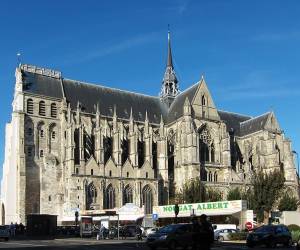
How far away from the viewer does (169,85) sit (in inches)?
3661

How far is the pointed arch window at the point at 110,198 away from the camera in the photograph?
68438 millimetres

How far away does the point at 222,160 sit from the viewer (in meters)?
80.0

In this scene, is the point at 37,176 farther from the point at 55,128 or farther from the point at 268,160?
the point at 268,160

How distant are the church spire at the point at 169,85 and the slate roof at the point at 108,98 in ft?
4.49

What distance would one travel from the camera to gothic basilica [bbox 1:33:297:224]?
224 ft

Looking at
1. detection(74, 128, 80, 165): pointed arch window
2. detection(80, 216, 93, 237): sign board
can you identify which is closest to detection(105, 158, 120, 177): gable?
detection(74, 128, 80, 165): pointed arch window

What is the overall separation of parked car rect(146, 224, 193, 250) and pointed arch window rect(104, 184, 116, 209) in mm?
41129

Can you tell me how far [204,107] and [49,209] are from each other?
28.5m

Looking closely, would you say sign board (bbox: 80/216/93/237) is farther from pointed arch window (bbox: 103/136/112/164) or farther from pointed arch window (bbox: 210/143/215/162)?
pointed arch window (bbox: 210/143/215/162)

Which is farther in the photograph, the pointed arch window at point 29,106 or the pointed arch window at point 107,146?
the pointed arch window at point 107,146

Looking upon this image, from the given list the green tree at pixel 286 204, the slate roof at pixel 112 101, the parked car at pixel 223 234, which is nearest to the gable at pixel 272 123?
the slate roof at pixel 112 101

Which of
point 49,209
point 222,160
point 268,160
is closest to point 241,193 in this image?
point 222,160

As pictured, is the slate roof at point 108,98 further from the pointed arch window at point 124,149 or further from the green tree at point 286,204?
the green tree at point 286,204

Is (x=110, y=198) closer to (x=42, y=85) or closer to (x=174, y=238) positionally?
(x=42, y=85)
